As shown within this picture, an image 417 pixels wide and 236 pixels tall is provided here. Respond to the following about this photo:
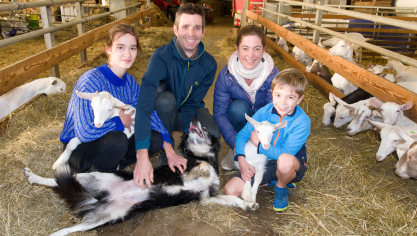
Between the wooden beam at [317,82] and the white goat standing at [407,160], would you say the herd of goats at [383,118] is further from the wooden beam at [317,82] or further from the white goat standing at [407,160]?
the wooden beam at [317,82]

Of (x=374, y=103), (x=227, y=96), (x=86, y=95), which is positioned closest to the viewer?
(x=86, y=95)

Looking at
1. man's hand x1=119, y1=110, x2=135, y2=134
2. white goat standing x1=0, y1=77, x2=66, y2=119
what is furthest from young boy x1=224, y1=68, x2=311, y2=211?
white goat standing x1=0, y1=77, x2=66, y2=119

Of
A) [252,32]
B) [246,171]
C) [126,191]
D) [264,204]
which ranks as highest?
[252,32]

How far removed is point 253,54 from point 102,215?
1.96 m

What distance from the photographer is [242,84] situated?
116 inches

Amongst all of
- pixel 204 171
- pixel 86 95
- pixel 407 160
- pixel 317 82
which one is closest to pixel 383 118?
pixel 407 160

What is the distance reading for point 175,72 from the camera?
283 cm

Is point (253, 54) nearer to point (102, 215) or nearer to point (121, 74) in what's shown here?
point (121, 74)

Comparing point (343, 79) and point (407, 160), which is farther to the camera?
point (343, 79)

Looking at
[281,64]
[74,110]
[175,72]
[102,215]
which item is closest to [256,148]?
[175,72]

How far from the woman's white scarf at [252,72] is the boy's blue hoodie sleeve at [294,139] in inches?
26.2

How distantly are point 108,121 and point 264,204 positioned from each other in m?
1.63

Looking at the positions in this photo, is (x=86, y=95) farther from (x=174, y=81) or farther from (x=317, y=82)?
(x=317, y=82)

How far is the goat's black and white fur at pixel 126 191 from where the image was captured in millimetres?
2234
